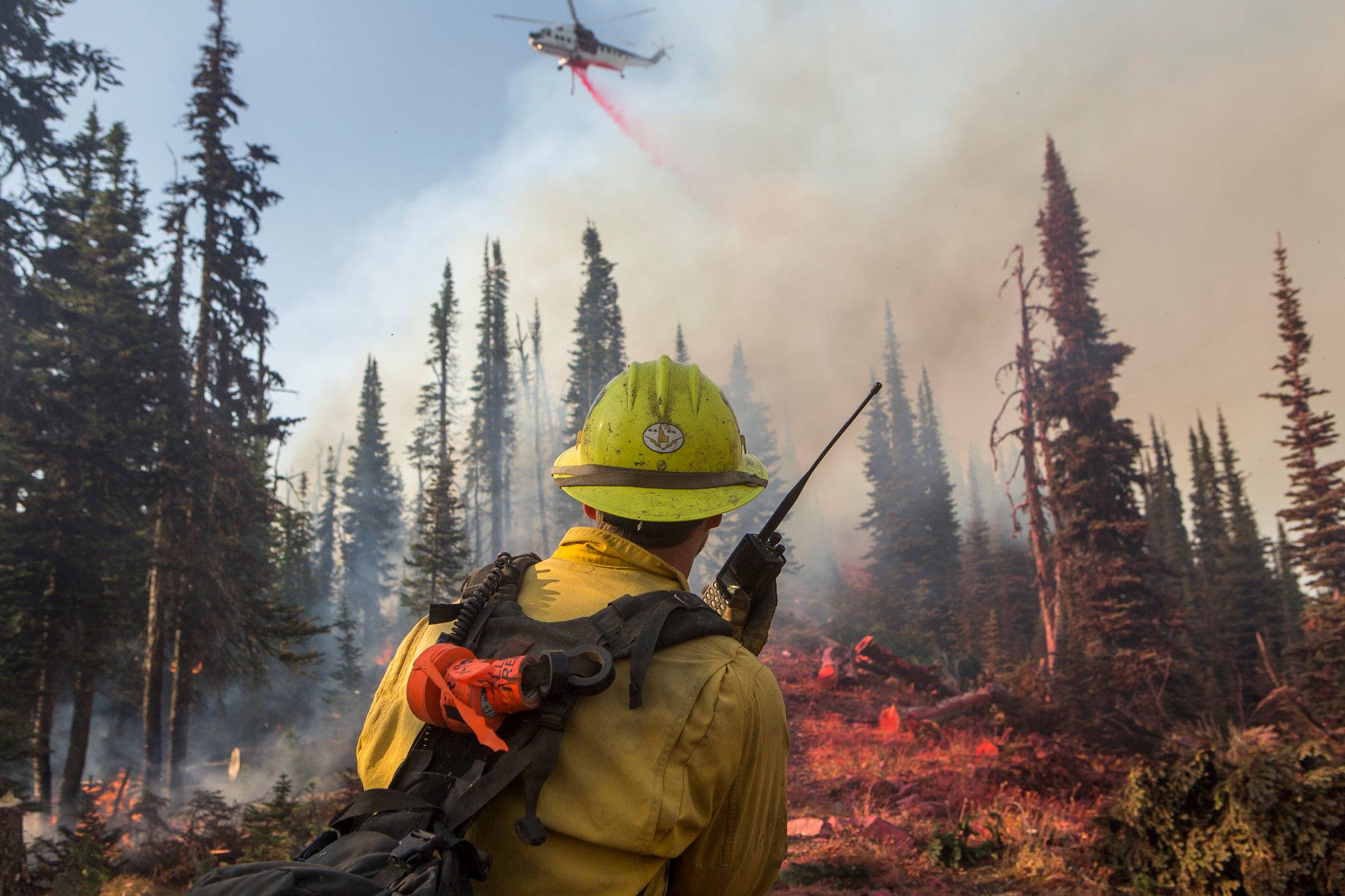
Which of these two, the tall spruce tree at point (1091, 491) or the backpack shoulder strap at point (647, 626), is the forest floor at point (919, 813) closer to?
the tall spruce tree at point (1091, 491)

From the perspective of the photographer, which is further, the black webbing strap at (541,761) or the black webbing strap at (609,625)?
the black webbing strap at (609,625)

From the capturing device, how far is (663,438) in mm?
2381

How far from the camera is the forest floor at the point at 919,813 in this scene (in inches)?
321

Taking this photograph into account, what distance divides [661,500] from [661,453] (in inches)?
6.7

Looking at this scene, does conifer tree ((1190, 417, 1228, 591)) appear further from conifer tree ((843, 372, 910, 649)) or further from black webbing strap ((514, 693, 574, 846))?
black webbing strap ((514, 693, 574, 846))

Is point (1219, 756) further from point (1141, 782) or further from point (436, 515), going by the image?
point (436, 515)

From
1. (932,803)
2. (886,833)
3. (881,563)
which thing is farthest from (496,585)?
(881,563)

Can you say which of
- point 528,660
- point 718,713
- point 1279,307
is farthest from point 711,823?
point 1279,307

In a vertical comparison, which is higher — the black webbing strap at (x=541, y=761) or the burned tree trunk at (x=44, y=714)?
the black webbing strap at (x=541, y=761)

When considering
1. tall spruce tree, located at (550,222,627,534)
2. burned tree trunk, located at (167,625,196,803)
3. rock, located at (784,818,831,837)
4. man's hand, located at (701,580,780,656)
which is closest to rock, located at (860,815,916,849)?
rock, located at (784,818,831,837)

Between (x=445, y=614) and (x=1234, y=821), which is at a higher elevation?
(x=445, y=614)

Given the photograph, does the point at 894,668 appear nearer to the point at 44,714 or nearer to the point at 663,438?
the point at 44,714

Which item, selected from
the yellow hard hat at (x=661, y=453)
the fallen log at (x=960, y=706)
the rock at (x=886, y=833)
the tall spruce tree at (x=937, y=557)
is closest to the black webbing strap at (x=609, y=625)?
the yellow hard hat at (x=661, y=453)

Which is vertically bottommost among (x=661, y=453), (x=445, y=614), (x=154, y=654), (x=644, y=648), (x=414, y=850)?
(x=154, y=654)
